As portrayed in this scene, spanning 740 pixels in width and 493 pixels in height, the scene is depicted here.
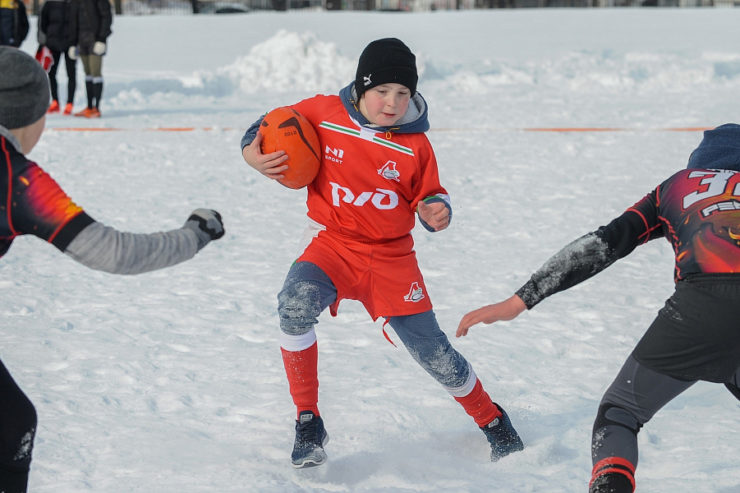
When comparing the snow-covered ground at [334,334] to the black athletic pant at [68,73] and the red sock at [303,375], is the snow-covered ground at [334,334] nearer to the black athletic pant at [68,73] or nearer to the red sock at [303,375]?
the red sock at [303,375]

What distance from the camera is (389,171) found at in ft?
11.9

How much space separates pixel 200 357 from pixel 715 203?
3.03 metres

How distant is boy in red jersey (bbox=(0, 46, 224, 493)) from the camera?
238 cm

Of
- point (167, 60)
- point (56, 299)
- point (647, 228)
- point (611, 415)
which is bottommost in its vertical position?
point (167, 60)

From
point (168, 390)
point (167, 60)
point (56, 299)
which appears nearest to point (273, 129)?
point (168, 390)

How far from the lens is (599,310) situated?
5598mm

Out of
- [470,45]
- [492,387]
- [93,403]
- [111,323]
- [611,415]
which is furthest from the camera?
[470,45]

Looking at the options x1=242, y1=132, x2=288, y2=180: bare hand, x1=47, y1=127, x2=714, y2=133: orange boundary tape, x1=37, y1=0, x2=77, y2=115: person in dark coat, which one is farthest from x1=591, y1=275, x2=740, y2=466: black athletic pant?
x1=37, y1=0, x2=77, y2=115: person in dark coat

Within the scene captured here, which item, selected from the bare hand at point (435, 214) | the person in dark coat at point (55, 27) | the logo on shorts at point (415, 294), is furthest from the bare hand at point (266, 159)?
the person in dark coat at point (55, 27)

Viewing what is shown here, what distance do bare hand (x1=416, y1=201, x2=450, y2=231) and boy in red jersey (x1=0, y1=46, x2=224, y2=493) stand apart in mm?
1055

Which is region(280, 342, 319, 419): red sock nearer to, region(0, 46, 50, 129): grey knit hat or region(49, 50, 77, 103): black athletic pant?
region(0, 46, 50, 129): grey knit hat

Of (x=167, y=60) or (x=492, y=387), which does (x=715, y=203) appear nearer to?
(x=492, y=387)

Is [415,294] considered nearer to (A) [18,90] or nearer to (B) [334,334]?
(B) [334,334]

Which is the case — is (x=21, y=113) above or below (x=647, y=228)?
above
